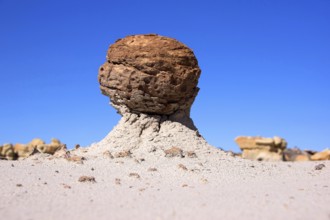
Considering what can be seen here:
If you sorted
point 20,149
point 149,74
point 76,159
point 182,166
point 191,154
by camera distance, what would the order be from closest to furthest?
point 182,166 → point 76,159 → point 191,154 → point 149,74 → point 20,149

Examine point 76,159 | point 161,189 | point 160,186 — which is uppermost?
point 76,159

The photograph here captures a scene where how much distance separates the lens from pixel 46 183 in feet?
34.0

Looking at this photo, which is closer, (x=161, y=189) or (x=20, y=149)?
(x=161, y=189)

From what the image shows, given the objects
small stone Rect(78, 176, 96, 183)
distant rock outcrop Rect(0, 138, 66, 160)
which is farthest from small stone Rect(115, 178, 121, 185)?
distant rock outcrop Rect(0, 138, 66, 160)

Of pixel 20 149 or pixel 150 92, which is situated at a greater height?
pixel 20 149

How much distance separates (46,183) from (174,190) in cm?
313

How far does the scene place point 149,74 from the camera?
1499 cm

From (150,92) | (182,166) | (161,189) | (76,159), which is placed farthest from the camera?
(150,92)

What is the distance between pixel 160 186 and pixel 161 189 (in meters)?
0.38

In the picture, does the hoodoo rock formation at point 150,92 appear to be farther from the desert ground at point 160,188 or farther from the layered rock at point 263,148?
the layered rock at point 263,148

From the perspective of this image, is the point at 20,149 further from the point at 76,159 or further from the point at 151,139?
the point at 76,159

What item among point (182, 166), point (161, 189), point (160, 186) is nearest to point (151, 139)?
point (182, 166)

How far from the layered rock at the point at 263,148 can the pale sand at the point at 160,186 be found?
1859 centimetres

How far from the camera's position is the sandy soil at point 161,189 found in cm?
799
